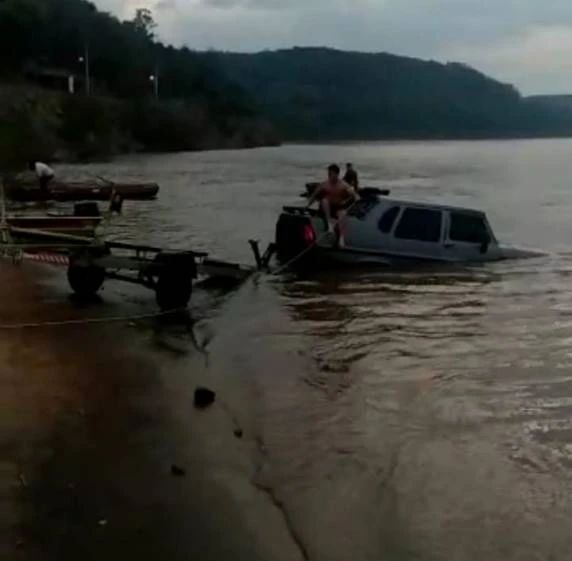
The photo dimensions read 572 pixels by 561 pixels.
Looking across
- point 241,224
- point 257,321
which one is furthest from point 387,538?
point 241,224

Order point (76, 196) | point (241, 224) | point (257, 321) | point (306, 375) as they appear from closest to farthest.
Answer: point (306, 375) < point (257, 321) < point (241, 224) < point (76, 196)

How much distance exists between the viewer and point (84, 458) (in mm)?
9062

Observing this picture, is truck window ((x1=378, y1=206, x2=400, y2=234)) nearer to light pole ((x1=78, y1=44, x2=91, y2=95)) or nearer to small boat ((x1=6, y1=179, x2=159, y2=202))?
small boat ((x1=6, y1=179, x2=159, y2=202))

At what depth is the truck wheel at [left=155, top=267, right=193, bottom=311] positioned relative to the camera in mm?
16109

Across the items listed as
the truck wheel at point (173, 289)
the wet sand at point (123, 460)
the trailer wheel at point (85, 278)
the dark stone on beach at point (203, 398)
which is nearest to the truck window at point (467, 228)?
the truck wheel at point (173, 289)

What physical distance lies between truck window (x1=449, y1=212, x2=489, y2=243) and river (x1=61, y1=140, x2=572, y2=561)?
2.14 ft

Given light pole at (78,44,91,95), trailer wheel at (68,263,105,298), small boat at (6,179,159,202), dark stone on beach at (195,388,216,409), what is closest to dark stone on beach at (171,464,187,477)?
dark stone on beach at (195,388,216,409)

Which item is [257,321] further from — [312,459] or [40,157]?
[40,157]

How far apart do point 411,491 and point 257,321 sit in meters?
7.81

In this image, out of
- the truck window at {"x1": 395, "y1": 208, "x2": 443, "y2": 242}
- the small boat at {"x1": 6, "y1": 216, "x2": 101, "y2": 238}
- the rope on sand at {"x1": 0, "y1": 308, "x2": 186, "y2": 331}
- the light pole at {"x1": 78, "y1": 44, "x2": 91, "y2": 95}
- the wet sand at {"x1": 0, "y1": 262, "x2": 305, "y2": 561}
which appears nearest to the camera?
the wet sand at {"x1": 0, "y1": 262, "x2": 305, "y2": 561}

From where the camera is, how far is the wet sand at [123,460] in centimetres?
744

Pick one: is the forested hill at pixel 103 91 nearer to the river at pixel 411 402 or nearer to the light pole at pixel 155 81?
the light pole at pixel 155 81

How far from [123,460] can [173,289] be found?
24.1ft

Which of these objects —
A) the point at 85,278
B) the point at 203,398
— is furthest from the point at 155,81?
the point at 203,398
